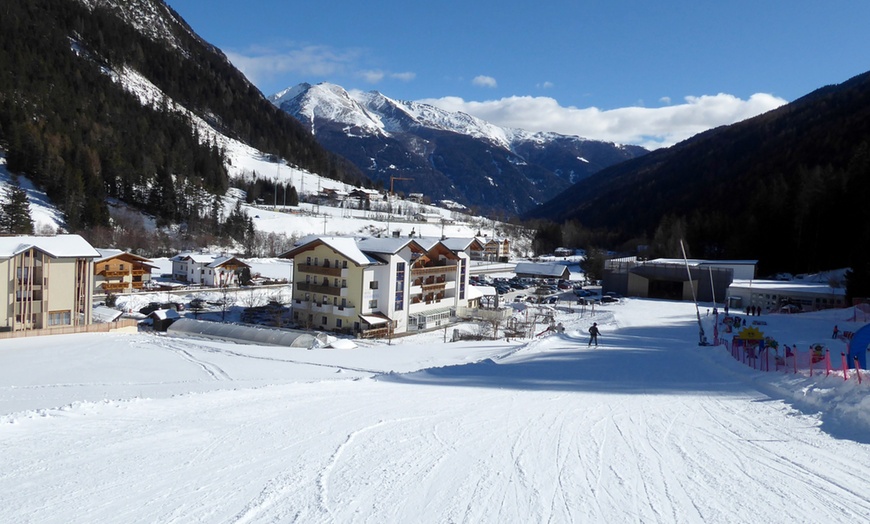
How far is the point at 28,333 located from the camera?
25297 millimetres

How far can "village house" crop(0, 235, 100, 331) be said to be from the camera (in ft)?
90.8

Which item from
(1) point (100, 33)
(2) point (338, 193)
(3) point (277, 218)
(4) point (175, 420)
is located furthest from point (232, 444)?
(1) point (100, 33)

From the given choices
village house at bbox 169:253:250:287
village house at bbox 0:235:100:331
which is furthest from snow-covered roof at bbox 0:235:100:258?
village house at bbox 169:253:250:287

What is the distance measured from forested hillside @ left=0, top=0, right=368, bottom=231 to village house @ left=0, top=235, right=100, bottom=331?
38321mm

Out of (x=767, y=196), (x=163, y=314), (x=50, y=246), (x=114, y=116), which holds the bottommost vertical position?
(x=163, y=314)

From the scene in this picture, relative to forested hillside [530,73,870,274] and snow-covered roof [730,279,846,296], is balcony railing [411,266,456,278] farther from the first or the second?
forested hillside [530,73,870,274]

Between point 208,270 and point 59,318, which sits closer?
point 59,318

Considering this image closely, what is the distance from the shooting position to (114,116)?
322ft

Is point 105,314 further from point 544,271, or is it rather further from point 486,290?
point 544,271

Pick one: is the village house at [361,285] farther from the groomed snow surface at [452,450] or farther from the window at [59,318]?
the groomed snow surface at [452,450]

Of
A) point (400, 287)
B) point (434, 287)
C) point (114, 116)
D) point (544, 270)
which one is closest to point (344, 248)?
point (400, 287)

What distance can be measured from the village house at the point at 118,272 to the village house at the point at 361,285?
56.8 ft

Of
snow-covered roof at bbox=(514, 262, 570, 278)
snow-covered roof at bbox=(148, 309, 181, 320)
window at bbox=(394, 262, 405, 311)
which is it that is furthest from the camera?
snow-covered roof at bbox=(514, 262, 570, 278)

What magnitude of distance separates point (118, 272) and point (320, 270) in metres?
19.8
